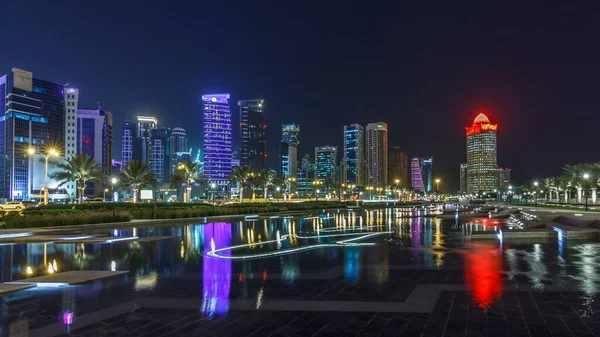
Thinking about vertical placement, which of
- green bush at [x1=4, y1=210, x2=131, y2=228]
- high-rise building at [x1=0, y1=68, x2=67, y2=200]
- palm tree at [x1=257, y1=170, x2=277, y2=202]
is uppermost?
high-rise building at [x1=0, y1=68, x2=67, y2=200]

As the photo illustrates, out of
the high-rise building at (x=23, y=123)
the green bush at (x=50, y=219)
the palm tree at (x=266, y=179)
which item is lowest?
the green bush at (x=50, y=219)

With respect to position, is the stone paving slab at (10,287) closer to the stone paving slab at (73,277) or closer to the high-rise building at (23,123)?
the stone paving slab at (73,277)

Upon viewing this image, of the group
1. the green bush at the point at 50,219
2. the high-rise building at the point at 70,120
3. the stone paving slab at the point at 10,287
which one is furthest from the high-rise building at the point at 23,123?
the stone paving slab at the point at 10,287

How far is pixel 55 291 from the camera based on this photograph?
8.74 m

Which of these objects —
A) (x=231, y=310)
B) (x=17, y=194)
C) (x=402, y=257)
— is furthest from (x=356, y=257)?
(x=17, y=194)

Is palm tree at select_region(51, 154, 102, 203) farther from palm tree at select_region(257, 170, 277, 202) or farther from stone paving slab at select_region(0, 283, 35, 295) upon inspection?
stone paving slab at select_region(0, 283, 35, 295)

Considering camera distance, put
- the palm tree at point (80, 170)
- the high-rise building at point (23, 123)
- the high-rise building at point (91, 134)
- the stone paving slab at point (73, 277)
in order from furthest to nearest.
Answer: the high-rise building at point (91, 134)
the high-rise building at point (23, 123)
the palm tree at point (80, 170)
the stone paving slab at point (73, 277)

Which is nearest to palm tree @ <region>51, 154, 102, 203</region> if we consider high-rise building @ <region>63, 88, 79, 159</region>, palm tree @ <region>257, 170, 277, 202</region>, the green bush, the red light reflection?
the green bush

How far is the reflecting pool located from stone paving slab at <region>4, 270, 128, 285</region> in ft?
1.54

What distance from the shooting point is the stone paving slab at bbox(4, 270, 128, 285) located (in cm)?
965

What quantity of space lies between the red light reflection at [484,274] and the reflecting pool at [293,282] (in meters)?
0.03

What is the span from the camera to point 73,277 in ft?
33.2

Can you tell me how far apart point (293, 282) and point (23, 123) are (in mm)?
152169

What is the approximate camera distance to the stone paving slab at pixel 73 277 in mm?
9648
